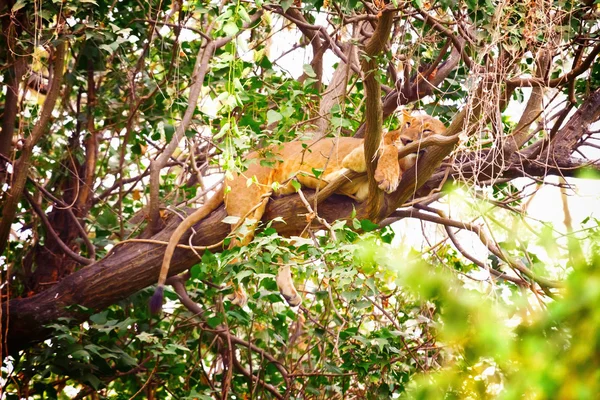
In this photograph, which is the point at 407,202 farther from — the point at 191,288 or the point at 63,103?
the point at 63,103

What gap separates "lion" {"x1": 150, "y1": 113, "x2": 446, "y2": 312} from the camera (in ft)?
13.6

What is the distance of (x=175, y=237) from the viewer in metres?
4.46

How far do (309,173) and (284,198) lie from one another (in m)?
0.22

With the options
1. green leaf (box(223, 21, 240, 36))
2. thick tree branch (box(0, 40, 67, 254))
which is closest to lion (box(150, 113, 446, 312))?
thick tree branch (box(0, 40, 67, 254))

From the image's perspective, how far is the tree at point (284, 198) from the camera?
3621 millimetres

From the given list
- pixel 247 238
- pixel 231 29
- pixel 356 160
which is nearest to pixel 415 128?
pixel 356 160

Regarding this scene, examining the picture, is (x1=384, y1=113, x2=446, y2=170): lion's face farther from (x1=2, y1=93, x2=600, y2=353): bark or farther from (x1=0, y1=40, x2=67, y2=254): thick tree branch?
(x1=0, y1=40, x2=67, y2=254): thick tree branch

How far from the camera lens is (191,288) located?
5758 millimetres

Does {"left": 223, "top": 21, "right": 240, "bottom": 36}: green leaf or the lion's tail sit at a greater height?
Answer: {"left": 223, "top": 21, "right": 240, "bottom": 36}: green leaf

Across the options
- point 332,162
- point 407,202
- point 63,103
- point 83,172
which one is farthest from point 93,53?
point 407,202

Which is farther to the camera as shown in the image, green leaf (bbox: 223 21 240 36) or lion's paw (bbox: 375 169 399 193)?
lion's paw (bbox: 375 169 399 193)

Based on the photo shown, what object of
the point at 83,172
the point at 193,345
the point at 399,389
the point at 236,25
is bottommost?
the point at 399,389

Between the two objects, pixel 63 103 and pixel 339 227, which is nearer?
pixel 339 227

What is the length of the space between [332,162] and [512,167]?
3.45ft
